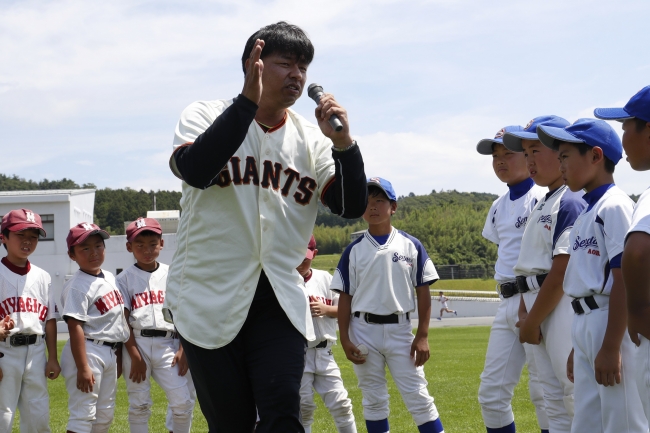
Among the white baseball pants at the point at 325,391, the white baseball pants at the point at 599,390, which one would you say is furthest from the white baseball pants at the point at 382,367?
the white baseball pants at the point at 599,390

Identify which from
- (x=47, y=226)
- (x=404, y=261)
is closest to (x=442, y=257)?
(x=47, y=226)

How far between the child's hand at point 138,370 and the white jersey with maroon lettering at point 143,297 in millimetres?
326

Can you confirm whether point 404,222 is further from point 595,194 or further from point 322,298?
point 595,194

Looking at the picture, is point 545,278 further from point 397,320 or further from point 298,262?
point 298,262

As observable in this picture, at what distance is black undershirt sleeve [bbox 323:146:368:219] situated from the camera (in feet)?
10.9

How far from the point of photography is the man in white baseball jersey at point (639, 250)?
326 cm

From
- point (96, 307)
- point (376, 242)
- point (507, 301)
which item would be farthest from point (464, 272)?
point (507, 301)

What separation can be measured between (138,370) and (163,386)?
307mm

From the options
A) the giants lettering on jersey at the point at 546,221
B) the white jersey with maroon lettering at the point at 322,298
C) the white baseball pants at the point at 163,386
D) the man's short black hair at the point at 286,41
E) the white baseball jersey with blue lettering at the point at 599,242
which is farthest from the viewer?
the white jersey with maroon lettering at the point at 322,298

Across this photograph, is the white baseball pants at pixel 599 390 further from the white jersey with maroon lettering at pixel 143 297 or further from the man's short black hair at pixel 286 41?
the white jersey with maroon lettering at pixel 143 297

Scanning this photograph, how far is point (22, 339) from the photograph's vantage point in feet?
20.7

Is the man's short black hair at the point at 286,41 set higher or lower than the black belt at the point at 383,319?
higher

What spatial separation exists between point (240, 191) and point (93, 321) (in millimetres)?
3775

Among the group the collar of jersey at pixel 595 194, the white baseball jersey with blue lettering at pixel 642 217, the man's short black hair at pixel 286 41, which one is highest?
the man's short black hair at pixel 286 41
